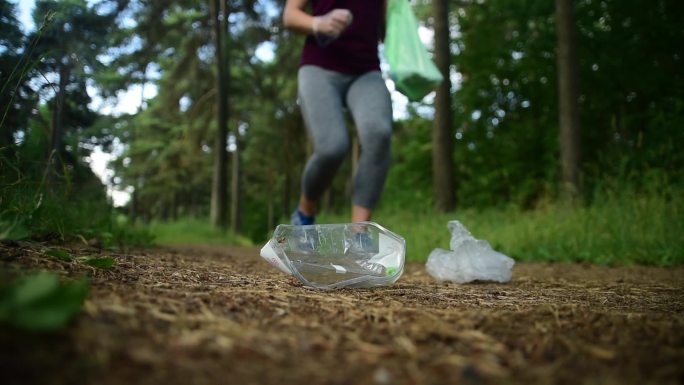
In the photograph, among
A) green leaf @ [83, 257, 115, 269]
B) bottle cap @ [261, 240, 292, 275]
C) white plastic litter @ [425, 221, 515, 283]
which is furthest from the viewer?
white plastic litter @ [425, 221, 515, 283]

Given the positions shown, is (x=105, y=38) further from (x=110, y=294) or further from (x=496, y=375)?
(x=496, y=375)

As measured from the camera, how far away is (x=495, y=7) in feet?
30.6

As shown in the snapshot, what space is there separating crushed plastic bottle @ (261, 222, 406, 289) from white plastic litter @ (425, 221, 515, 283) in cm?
65

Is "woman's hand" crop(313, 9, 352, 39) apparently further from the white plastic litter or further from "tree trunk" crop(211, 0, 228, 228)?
"tree trunk" crop(211, 0, 228, 228)

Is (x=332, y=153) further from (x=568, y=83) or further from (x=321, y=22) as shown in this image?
(x=568, y=83)

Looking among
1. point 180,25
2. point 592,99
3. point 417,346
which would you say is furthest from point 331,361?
point 180,25

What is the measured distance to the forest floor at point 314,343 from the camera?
66cm

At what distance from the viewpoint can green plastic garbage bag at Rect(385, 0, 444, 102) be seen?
2766 mm

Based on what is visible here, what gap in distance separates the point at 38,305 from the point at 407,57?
2.49 m

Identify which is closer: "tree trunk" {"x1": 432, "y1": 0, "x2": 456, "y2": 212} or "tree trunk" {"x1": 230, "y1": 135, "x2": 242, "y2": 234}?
"tree trunk" {"x1": 432, "y1": 0, "x2": 456, "y2": 212}

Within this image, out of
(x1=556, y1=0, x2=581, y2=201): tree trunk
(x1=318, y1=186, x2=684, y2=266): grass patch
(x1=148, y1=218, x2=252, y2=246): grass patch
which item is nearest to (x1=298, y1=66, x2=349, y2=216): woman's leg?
(x1=318, y1=186, x2=684, y2=266): grass patch

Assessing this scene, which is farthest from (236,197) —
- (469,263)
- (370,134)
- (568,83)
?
(469,263)

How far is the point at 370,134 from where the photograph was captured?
2.60 m

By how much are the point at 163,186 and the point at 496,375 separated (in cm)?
1820
